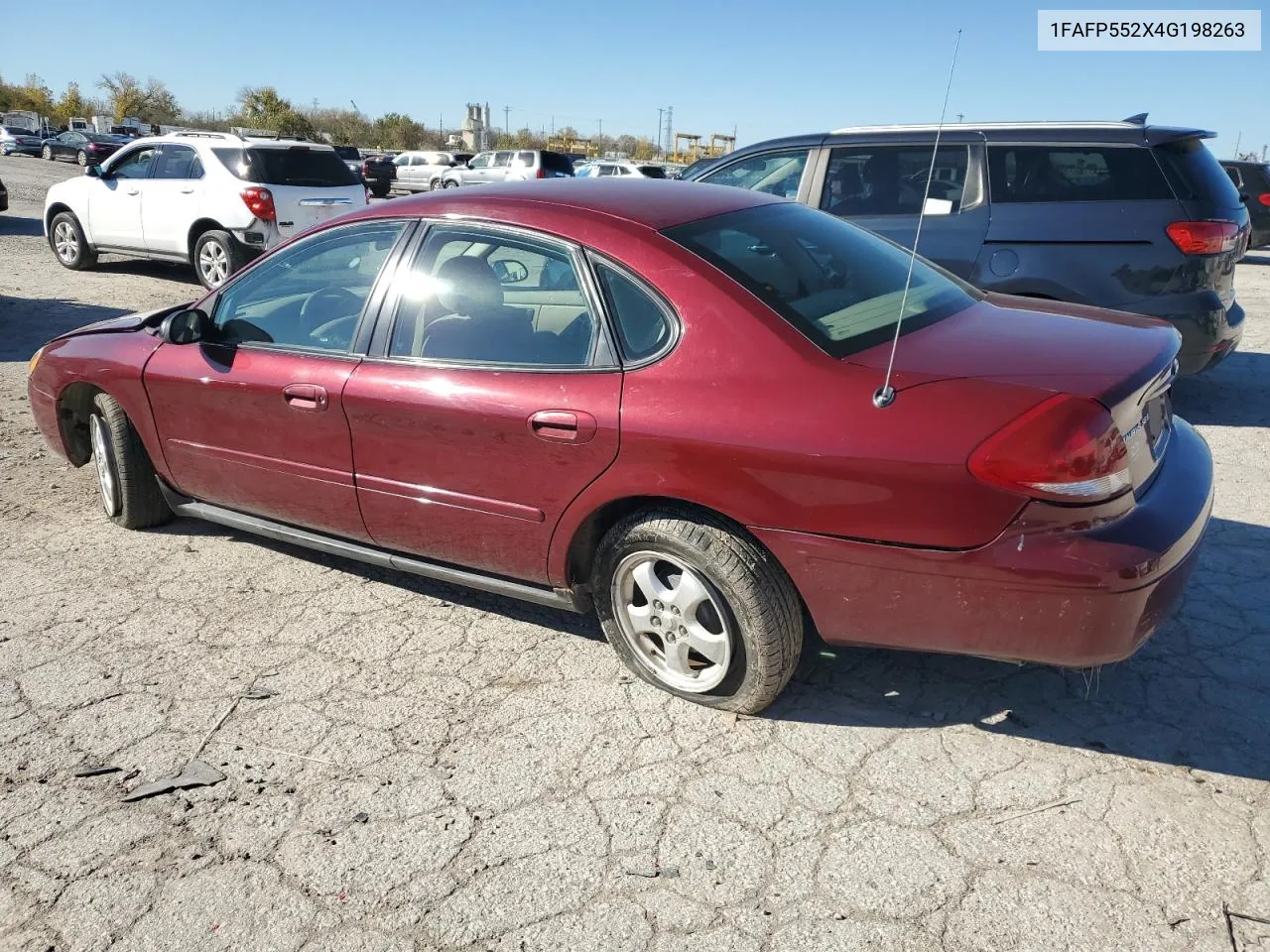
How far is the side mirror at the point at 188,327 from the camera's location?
3934 mm

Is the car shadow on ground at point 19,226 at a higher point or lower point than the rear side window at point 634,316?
lower

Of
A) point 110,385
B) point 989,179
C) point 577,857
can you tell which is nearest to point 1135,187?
point 989,179

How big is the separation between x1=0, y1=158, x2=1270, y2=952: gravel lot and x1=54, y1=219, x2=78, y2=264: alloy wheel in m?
10.3

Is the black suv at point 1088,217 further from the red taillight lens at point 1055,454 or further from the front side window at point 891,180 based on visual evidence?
the red taillight lens at point 1055,454

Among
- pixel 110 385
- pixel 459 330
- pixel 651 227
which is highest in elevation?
pixel 651 227

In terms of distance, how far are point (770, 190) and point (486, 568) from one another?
4.63m

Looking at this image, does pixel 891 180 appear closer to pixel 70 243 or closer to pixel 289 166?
pixel 289 166

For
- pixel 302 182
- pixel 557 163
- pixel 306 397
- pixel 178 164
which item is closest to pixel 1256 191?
pixel 302 182

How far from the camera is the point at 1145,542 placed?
256 cm

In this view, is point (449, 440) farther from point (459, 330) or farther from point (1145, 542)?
point (1145, 542)

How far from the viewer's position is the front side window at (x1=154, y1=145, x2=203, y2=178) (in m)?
11.1

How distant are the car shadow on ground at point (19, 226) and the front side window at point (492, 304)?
16258 mm

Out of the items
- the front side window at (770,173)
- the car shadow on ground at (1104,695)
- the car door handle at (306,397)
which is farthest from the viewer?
the front side window at (770,173)

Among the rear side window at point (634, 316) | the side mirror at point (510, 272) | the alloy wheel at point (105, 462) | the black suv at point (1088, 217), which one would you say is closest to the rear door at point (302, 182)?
the alloy wheel at point (105, 462)
